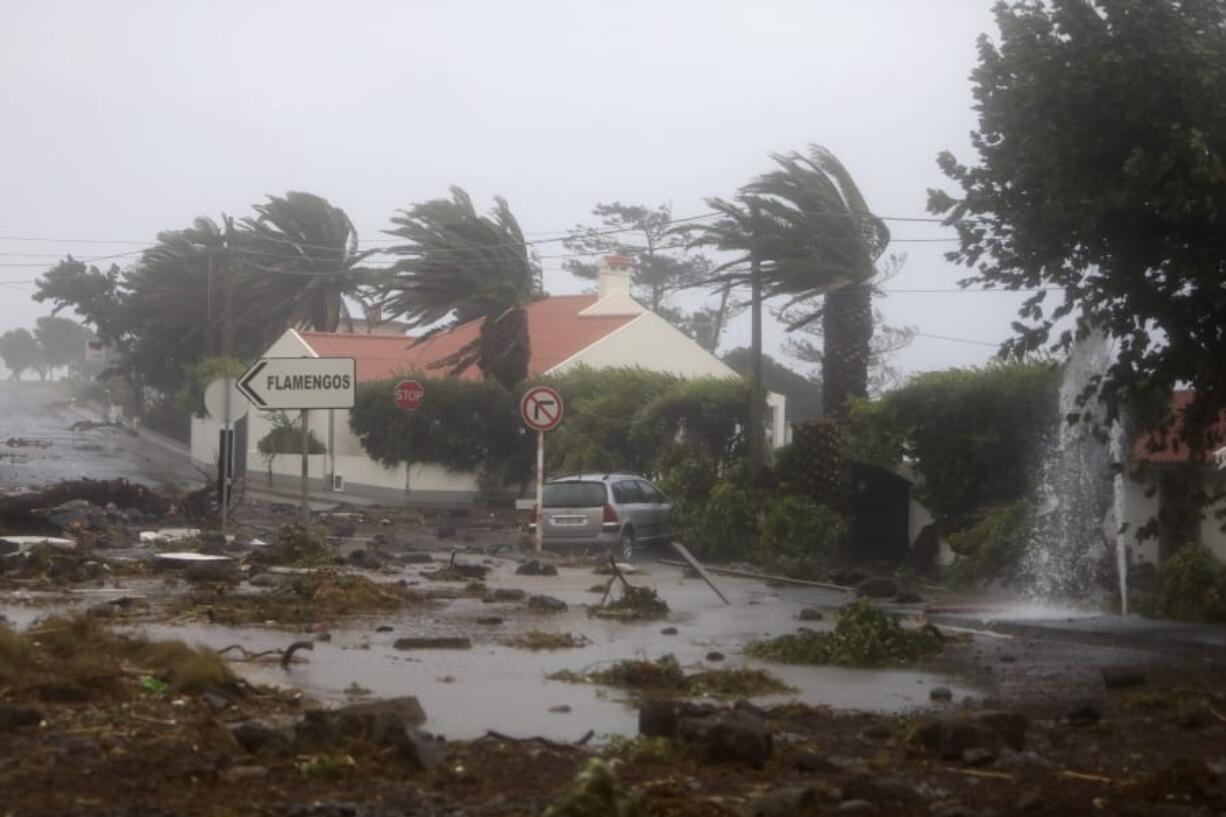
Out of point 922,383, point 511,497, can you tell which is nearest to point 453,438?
point 511,497

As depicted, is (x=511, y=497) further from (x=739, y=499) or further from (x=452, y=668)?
(x=452, y=668)

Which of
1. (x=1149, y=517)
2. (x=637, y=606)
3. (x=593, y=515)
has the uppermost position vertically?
(x=1149, y=517)

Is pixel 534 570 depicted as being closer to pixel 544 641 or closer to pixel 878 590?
pixel 878 590

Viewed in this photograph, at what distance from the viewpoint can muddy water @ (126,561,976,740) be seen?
11227 mm

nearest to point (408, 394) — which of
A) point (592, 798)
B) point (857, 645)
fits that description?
point (857, 645)

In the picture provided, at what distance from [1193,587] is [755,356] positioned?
15.0m

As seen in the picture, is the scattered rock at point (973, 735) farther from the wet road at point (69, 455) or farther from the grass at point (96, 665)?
the wet road at point (69, 455)

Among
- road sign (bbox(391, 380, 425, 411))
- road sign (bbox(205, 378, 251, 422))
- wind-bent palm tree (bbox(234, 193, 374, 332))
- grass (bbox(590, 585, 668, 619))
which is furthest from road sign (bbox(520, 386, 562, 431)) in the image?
wind-bent palm tree (bbox(234, 193, 374, 332))

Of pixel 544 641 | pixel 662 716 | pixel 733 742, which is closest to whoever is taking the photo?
pixel 733 742

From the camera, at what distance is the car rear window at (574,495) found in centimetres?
2947

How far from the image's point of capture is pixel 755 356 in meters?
32.5

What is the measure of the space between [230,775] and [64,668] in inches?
126

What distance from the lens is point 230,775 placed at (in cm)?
831

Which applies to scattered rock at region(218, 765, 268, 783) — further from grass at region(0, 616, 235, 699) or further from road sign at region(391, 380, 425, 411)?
road sign at region(391, 380, 425, 411)
